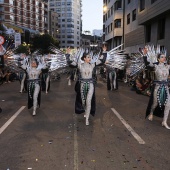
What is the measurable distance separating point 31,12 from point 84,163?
8421 cm

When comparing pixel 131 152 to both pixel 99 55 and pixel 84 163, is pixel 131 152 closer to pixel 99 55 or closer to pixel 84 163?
pixel 84 163

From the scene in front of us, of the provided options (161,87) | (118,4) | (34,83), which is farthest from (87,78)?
(118,4)

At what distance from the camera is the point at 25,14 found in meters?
79.6

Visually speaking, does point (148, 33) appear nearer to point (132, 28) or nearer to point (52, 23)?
point (132, 28)

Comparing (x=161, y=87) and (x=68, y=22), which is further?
(x=68, y=22)

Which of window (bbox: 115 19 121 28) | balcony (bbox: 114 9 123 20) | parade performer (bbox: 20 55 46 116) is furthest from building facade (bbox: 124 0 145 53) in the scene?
parade performer (bbox: 20 55 46 116)

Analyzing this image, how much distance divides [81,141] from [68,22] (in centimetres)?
13172

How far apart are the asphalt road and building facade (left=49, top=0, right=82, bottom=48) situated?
122433 millimetres

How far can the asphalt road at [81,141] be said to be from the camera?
4.64 metres

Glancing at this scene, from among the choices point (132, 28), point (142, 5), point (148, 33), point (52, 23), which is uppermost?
point (52, 23)

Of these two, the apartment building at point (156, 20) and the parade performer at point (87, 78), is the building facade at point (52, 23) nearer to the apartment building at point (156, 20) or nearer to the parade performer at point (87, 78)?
the apartment building at point (156, 20)

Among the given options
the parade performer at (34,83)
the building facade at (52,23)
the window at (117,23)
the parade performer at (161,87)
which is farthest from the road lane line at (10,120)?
the building facade at (52,23)

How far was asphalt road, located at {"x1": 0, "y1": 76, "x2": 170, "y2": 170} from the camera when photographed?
4645 mm

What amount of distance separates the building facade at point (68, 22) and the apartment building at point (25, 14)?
1419 inches
